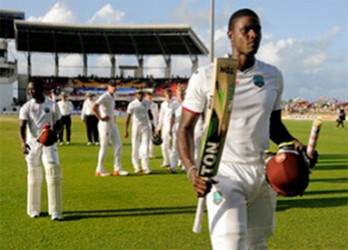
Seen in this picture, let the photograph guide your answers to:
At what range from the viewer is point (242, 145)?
11.4ft

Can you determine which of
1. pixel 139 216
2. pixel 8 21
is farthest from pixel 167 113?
pixel 8 21

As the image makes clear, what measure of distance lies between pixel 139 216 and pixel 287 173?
175 inches

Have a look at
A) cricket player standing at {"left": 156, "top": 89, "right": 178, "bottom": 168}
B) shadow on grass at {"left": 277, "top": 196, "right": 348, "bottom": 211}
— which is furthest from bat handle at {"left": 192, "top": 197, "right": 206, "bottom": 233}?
cricket player standing at {"left": 156, "top": 89, "right": 178, "bottom": 168}

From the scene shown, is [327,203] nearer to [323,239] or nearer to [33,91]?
[323,239]

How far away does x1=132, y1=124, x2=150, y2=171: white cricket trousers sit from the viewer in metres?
12.1

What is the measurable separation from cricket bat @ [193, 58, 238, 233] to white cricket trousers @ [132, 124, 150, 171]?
29.2 ft

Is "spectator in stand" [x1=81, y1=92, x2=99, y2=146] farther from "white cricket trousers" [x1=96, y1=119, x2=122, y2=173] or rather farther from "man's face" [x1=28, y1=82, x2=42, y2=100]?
"man's face" [x1=28, y1=82, x2=42, y2=100]

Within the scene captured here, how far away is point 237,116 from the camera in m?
3.45

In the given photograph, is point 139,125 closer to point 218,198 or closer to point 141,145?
point 141,145

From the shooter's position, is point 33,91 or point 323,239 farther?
point 33,91

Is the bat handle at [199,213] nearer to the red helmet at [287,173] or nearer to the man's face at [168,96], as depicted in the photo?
the red helmet at [287,173]

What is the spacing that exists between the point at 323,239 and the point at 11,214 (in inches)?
189

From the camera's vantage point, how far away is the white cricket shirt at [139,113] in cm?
1241

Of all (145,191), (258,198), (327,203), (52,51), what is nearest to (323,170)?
(327,203)
